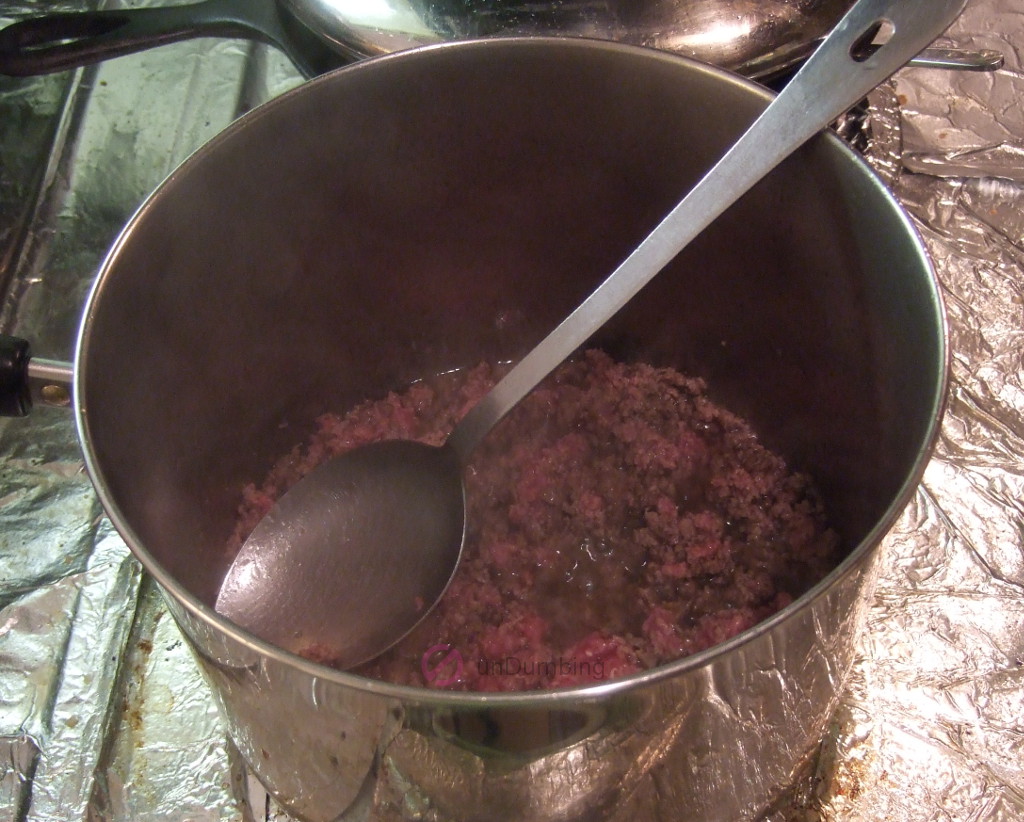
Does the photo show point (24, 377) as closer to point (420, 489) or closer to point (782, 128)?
point (420, 489)

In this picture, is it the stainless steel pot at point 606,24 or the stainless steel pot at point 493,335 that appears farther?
the stainless steel pot at point 606,24

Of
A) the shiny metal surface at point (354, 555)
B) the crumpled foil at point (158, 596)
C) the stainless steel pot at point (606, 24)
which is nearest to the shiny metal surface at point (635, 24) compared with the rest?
the stainless steel pot at point (606, 24)

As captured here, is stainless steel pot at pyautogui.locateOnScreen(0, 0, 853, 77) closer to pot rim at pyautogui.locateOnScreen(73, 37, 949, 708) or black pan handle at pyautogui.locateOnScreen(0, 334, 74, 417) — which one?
pot rim at pyautogui.locateOnScreen(73, 37, 949, 708)

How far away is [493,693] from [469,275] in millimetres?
596

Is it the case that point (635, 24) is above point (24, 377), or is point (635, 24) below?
above

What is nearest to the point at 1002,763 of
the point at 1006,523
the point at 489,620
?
the point at 1006,523

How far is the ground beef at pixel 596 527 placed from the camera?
73 cm

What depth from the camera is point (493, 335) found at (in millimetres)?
972

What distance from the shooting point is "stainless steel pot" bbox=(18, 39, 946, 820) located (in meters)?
0.45

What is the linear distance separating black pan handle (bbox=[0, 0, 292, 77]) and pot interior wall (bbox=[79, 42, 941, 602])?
0.24m

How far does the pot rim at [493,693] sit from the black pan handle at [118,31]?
0.92 ft

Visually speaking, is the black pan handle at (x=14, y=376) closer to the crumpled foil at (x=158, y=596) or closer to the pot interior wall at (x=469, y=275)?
the pot interior wall at (x=469, y=275)

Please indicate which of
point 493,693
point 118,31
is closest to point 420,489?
point 493,693

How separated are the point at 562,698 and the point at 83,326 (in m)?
0.39
